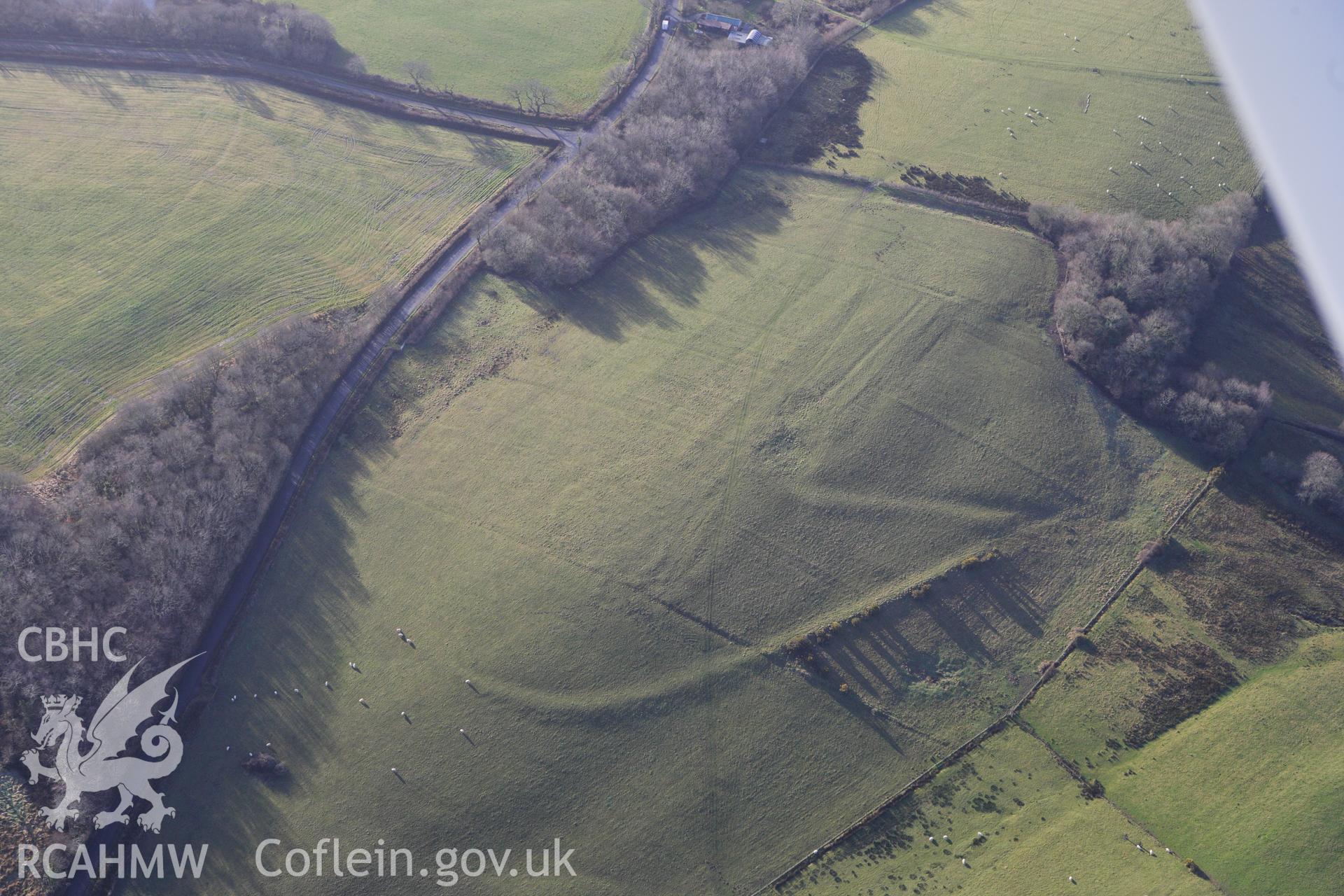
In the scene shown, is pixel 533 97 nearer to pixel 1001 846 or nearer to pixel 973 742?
pixel 973 742

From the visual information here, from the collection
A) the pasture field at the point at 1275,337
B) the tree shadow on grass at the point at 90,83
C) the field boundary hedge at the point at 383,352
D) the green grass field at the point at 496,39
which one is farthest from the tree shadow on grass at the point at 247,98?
the pasture field at the point at 1275,337

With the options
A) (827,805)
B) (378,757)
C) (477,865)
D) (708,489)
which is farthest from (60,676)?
(827,805)

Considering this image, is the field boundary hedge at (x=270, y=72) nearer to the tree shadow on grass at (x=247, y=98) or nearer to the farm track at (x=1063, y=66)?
the tree shadow on grass at (x=247, y=98)

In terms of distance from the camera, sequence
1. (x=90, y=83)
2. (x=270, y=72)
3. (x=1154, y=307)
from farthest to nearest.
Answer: (x=270, y=72), (x=90, y=83), (x=1154, y=307)

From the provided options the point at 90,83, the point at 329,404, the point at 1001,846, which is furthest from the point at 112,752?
the point at 90,83

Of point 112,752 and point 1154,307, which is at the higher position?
point 1154,307

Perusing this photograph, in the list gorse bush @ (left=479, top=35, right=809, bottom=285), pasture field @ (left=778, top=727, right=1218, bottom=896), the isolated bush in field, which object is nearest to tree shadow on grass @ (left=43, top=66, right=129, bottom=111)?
gorse bush @ (left=479, top=35, right=809, bottom=285)

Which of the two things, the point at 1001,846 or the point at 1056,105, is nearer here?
the point at 1001,846
